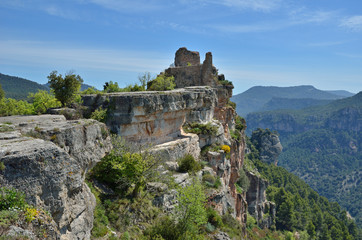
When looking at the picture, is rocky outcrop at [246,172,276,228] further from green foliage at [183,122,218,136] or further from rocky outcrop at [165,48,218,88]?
green foliage at [183,122,218,136]

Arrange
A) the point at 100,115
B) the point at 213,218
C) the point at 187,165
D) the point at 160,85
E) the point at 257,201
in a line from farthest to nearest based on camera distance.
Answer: the point at 257,201 → the point at 160,85 → the point at 187,165 → the point at 213,218 → the point at 100,115

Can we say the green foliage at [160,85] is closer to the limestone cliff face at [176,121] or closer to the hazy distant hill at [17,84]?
the limestone cliff face at [176,121]

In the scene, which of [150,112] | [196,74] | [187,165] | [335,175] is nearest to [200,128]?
[187,165]

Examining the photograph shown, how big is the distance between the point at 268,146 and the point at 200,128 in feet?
288

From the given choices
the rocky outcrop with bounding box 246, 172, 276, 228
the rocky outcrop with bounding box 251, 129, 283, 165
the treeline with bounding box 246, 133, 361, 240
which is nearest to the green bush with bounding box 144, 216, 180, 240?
the rocky outcrop with bounding box 246, 172, 276, 228

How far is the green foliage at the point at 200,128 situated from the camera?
2636 centimetres

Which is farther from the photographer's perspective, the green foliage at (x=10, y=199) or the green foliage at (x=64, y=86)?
the green foliage at (x=64, y=86)

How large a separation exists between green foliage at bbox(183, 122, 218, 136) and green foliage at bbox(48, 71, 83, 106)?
38.6 feet

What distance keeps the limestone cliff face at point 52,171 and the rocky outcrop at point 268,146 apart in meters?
101

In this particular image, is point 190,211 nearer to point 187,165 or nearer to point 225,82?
point 187,165

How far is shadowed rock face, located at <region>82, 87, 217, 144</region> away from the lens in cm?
1856

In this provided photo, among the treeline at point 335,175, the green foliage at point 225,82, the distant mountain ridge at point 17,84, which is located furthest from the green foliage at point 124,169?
the treeline at point 335,175

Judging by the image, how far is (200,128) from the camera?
88.9 feet

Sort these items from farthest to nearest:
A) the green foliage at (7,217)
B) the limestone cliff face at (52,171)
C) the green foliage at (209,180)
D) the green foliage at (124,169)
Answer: the green foliage at (209,180)
the green foliage at (124,169)
the limestone cliff face at (52,171)
the green foliage at (7,217)
